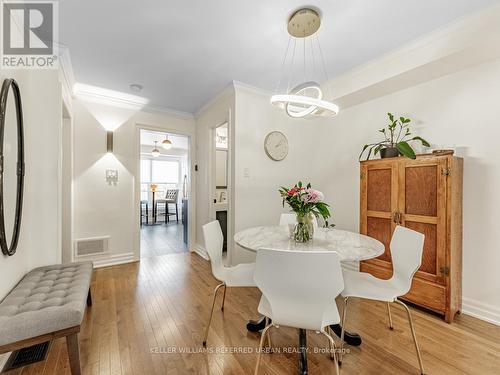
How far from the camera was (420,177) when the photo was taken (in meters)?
2.13

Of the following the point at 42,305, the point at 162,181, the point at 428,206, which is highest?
the point at 162,181

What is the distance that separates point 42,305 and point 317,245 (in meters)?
1.73

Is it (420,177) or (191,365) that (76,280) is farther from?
(420,177)

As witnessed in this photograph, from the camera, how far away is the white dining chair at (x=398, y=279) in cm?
146

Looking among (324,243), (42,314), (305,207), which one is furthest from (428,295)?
(42,314)

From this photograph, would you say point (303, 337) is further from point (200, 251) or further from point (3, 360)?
point (200, 251)

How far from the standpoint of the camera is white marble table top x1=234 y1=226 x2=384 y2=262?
1.41 m

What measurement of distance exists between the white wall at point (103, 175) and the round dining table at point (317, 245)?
7.89 ft

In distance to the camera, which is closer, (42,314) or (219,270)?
(42,314)

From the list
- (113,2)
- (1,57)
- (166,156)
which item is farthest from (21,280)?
(166,156)

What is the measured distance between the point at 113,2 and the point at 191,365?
2.61 metres

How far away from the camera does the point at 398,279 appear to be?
1643mm

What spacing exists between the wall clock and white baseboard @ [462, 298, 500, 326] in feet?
8.15

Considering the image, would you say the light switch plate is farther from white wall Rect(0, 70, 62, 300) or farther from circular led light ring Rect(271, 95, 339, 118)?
circular led light ring Rect(271, 95, 339, 118)
